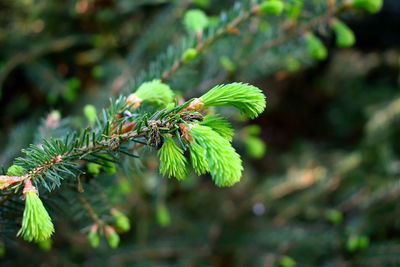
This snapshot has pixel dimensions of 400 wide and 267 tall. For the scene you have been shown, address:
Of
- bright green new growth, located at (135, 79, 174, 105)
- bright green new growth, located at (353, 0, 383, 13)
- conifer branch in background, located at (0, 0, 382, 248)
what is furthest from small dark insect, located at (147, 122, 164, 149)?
bright green new growth, located at (353, 0, 383, 13)

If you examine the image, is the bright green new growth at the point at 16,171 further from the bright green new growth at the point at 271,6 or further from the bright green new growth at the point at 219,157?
the bright green new growth at the point at 271,6

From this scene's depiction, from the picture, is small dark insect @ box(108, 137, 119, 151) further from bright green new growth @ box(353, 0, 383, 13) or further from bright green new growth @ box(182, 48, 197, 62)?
bright green new growth @ box(353, 0, 383, 13)

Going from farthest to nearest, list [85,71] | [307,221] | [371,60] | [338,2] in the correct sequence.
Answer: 1. [371,60]
2. [307,221]
3. [85,71]
4. [338,2]

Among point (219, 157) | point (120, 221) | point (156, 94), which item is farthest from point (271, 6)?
point (120, 221)

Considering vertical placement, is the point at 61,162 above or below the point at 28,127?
below

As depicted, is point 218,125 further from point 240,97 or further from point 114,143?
point 114,143

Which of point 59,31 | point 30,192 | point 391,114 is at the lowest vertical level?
point 30,192

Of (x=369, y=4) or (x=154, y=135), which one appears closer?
(x=154, y=135)

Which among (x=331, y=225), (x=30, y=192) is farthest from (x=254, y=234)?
(x=30, y=192)

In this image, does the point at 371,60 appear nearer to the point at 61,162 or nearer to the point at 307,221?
the point at 307,221
